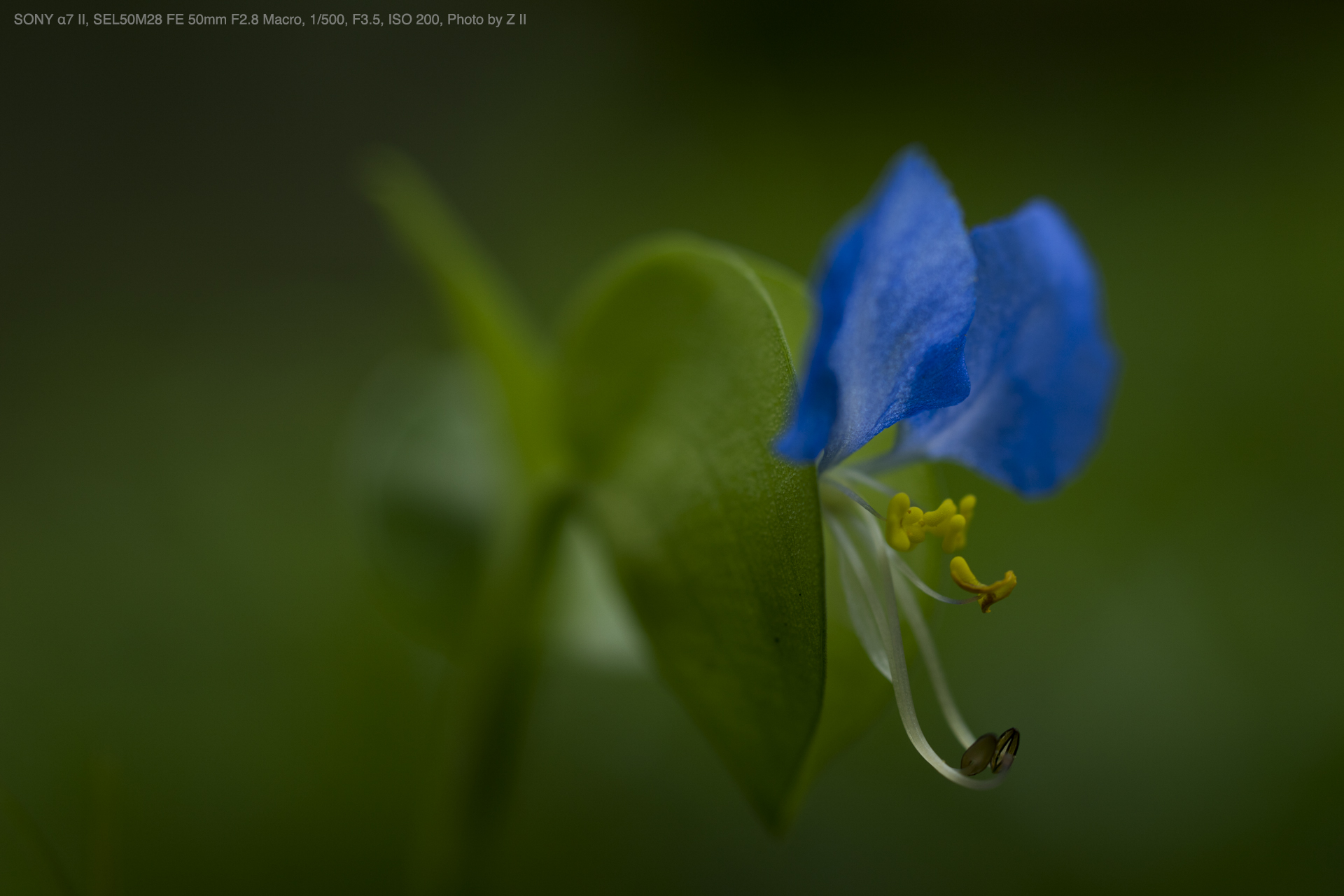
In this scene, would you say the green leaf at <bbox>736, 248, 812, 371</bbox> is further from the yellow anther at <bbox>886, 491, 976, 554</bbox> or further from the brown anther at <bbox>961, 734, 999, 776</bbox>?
→ the brown anther at <bbox>961, 734, 999, 776</bbox>

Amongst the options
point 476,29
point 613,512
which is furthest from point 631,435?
point 476,29

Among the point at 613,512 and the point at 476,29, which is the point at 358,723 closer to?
the point at 613,512

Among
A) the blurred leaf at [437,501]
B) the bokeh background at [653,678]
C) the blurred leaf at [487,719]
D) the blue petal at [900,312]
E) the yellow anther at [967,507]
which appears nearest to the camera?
the blue petal at [900,312]

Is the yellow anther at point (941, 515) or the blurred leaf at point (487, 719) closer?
the yellow anther at point (941, 515)

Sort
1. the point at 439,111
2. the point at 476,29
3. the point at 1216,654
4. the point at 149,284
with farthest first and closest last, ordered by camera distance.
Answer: the point at 476,29, the point at 439,111, the point at 149,284, the point at 1216,654

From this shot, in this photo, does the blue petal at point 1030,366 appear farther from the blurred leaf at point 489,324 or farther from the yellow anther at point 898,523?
the blurred leaf at point 489,324

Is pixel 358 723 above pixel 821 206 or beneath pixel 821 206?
beneath

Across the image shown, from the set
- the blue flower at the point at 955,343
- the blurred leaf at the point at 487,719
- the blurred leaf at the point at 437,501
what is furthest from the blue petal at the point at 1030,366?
the blurred leaf at the point at 437,501
